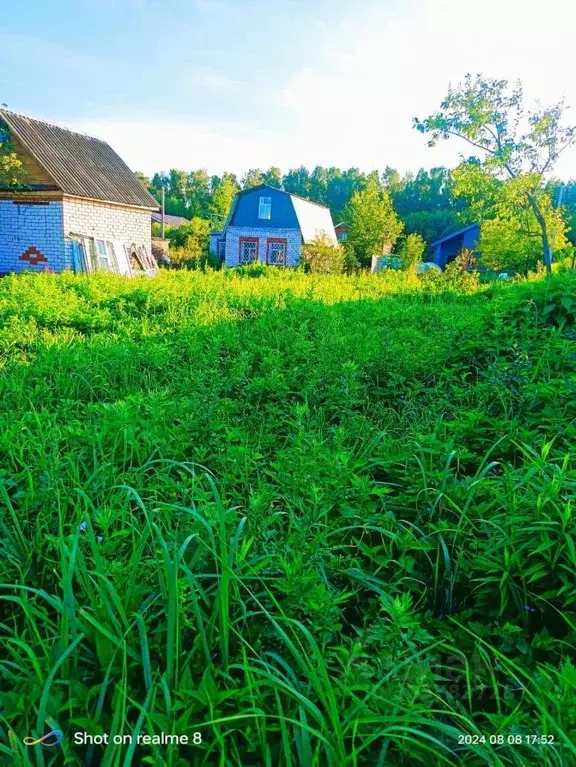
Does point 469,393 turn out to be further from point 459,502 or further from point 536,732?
point 536,732

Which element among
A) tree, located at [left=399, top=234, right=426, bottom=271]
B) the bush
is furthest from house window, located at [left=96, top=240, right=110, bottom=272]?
tree, located at [left=399, top=234, right=426, bottom=271]

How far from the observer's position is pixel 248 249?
2952 cm

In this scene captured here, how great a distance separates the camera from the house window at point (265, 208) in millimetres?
28531

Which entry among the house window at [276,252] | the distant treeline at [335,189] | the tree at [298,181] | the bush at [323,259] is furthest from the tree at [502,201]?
the tree at [298,181]

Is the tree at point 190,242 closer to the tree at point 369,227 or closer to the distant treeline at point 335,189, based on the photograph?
the tree at point 369,227

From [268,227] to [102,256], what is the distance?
14.1m

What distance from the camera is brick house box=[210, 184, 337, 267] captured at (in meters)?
28.2

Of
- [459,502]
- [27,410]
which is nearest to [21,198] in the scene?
[27,410]

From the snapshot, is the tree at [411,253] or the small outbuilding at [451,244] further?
the small outbuilding at [451,244]

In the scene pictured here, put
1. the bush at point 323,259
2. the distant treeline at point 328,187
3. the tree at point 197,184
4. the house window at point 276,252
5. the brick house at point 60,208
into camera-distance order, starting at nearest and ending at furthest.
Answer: the brick house at point 60,208 → the bush at point 323,259 → the house window at point 276,252 → the distant treeline at point 328,187 → the tree at point 197,184

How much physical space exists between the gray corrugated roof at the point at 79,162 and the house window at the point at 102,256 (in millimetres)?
1424

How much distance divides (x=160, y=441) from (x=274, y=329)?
12.6ft

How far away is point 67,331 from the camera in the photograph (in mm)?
6027

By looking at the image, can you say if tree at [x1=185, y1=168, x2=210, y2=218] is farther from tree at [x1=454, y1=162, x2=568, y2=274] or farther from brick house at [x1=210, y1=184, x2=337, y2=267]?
tree at [x1=454, y1=162, x2=568, y2=274]
